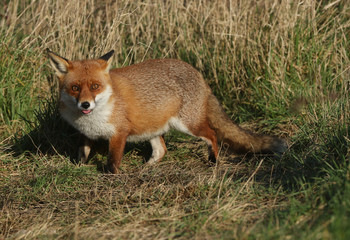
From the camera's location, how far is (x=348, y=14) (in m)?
5.84

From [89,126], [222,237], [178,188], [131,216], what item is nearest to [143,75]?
[89,126]

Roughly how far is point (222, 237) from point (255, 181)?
3.73 ft

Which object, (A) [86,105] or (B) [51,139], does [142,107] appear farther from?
(B) [51,139]

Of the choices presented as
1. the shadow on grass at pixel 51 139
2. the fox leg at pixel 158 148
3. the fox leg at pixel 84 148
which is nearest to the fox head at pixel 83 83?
the fox leg at pixel 84 148

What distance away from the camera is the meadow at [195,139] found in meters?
3.01

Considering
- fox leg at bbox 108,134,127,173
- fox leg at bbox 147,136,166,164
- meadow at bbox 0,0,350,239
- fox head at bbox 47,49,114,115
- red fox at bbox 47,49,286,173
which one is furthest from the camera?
fox leg at bbox 147,136,166,164

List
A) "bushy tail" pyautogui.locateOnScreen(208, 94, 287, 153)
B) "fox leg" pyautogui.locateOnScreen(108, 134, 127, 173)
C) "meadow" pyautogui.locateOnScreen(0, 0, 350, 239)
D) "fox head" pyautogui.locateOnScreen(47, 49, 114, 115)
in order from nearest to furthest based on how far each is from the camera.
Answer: "meadow" pyautogui.locateOnScreen(0, 0, 350, 239) < "fox head" pyautogui.locateOnScreen(47, 49, 114, 115) < "fox leg" pyautogui.locateOnScreen(108, 134, 127, 173) < "bushy tail" pyautogui.locateOnScreen(208, 94, 287, 153)

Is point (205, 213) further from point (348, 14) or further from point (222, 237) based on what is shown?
point (348, 14)

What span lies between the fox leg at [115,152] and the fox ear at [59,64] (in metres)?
0.83

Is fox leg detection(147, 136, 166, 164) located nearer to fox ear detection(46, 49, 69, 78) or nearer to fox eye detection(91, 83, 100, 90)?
fox eye detection(91, 83, 100, 90)

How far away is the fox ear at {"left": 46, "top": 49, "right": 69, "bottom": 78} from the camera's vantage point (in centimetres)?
429

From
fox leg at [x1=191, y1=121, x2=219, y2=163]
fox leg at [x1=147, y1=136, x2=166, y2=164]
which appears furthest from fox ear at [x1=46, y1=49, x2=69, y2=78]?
fox leg at [x1=191, y1=121, x2=219, y2=163]

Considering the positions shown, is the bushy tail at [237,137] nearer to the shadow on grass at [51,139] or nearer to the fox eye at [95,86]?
the shadow on grass at [51,139]

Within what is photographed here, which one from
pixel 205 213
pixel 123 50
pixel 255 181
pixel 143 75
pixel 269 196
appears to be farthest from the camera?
pixel 123 50
